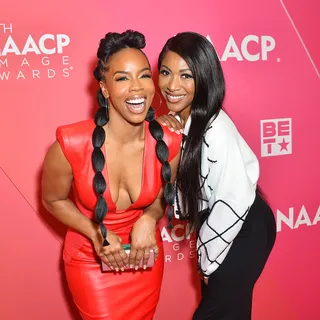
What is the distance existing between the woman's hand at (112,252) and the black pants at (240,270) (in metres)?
0.31

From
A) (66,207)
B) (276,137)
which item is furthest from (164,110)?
(66,207)

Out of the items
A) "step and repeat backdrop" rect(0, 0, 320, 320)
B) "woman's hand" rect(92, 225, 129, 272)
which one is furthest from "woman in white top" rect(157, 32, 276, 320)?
"step and repeat backdrop" rect(0, 0, 320, 320)

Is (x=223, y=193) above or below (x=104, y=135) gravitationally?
below

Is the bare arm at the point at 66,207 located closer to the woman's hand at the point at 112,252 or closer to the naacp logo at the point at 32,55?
the woman's hand at the point at 112,252

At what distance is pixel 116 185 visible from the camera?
1.61 meters

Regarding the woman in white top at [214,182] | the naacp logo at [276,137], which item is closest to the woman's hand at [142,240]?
the woman in white top at [214,182]

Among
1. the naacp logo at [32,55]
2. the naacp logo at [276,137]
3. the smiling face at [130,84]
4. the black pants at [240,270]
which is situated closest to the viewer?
the smiling face at [130,84]

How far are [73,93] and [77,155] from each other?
0.50 meters

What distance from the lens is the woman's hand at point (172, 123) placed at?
166 cm

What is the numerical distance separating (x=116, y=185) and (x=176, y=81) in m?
0.37

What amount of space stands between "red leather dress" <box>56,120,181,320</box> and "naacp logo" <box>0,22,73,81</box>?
44 centimetres

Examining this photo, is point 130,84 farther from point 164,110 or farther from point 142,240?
point 164,110

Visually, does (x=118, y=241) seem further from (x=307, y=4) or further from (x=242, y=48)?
(x=307, y=4)

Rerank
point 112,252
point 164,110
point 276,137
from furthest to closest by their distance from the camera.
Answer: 1. point 276,137
2. point 164,110
3. point 112,252
